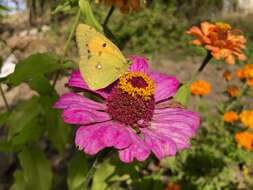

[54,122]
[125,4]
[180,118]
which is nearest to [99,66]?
[180,118]

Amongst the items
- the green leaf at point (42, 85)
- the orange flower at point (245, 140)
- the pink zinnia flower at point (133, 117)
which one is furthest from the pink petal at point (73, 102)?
the orange flower at point (245, 140)

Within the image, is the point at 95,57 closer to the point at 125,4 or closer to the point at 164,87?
the point at 164,87

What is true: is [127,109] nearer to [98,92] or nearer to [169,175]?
[98,92]

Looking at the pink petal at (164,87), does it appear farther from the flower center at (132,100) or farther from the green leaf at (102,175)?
the green leaf at (102,175)

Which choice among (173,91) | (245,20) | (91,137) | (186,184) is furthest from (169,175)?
(245,20)

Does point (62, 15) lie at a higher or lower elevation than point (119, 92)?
lower

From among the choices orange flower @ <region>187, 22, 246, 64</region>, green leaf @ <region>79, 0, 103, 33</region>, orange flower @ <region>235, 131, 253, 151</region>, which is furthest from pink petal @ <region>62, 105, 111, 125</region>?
orange flower @ <region>235, 131, 253, 151</region>
